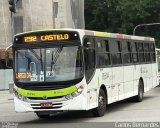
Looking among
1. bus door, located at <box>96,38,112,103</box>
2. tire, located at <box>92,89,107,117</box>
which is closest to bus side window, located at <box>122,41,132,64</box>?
bus door, located at <box>96,38,112,103</box>

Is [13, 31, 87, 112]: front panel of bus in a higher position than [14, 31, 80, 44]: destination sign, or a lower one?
lower

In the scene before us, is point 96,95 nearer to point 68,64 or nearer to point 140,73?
point 68,64

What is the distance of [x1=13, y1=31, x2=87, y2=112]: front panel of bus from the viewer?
15.0m

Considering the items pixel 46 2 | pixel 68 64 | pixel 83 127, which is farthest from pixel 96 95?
pixel 46 2

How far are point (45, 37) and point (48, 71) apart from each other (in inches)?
43.4

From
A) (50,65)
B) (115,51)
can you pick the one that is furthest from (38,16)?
(50,65)

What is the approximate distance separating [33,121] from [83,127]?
3051 millimetres

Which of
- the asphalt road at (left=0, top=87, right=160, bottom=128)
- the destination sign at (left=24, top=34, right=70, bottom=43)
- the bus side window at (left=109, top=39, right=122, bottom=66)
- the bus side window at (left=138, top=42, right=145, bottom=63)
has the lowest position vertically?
the asphalt road at (left=0, top=87, right=160, bottom=128)

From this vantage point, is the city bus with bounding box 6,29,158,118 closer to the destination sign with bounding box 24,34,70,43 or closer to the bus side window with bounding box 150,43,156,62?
the destination sign with bounding box 24,34,70,43

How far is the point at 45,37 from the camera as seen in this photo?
51.0 ft

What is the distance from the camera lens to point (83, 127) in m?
13.6

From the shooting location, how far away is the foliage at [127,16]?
65812mm

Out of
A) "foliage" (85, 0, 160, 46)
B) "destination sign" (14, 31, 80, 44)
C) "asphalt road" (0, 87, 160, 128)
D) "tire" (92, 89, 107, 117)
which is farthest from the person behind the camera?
"foliage" (85, 0, 160, 46)

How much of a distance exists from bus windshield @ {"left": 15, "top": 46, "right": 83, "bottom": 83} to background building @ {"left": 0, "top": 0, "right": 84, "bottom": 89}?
3461 centimetres
